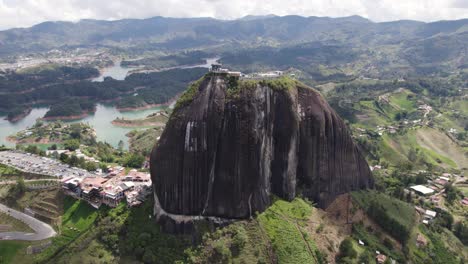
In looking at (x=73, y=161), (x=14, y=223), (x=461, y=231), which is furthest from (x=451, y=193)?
(x=14, y=223)

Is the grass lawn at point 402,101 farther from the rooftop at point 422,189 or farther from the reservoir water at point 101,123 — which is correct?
the reservoir water at point 101,123

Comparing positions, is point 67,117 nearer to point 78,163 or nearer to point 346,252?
point 78,163

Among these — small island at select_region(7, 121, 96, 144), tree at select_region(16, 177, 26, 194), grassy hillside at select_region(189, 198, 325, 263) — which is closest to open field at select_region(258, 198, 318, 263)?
grassy hillside at select_region(189, 198, 325, 263)

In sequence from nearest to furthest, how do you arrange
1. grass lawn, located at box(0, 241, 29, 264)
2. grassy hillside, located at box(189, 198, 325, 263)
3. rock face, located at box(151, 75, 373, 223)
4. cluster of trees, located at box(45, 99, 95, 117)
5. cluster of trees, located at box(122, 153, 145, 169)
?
grassy hillside, located at box(189, 198, 325, 263), rock face, located at box(151, 75, 373, 223), grass lawn, located at box(0, 241, 29, 264), cluster of trees, located at box(122, 153, 145, 169), cluster of trees, located at box(45, 99, 95, 117)

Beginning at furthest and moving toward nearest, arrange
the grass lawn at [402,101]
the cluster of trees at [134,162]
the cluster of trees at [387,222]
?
the grass lawn at [402,101]
the cluster of trees at [134,162]
the cluster of trees at [387,222]

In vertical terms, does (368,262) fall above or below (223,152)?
below

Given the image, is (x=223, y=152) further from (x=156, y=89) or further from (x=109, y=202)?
(x=156, y=89)

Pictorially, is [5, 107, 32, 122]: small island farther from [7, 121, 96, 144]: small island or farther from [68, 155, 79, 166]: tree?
[68, 155, 79, 166]: tree

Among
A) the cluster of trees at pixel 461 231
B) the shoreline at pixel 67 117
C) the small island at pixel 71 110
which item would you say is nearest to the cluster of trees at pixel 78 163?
the cluster of trees at pixel 461 231

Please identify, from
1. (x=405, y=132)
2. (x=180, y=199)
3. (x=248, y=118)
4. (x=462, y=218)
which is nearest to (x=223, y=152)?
(x=248, y=118)
